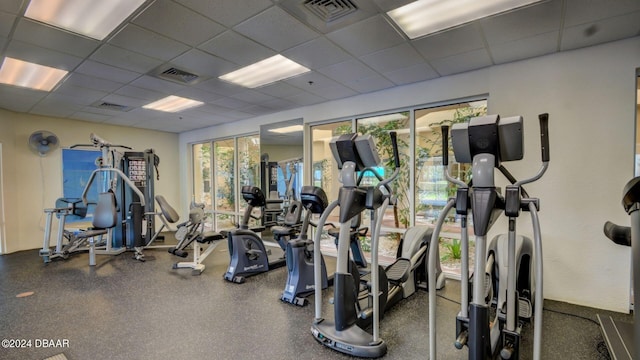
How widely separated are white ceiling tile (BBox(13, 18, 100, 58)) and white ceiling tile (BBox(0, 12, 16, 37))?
5 cm

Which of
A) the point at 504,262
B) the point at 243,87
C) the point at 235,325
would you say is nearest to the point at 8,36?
the point at 243,87

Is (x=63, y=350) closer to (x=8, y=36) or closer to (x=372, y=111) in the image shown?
(x=8, y=36)

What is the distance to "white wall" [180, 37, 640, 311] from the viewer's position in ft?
9.84

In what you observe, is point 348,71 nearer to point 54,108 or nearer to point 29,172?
point 54,108

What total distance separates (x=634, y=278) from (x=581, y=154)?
1750 millimetres

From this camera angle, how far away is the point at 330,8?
8.03 ft

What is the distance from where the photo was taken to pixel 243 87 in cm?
450

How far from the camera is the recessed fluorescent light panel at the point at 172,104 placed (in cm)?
519

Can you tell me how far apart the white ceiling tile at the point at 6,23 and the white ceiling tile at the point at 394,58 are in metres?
3.21

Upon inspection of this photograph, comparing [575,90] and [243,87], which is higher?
[243,87]

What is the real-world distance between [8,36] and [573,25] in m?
5.23

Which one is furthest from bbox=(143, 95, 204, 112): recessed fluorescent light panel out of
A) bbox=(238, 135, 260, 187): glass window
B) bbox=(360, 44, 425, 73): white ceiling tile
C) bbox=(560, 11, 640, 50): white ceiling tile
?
bbox=(560, 11, 640, 50): white ceiling tile

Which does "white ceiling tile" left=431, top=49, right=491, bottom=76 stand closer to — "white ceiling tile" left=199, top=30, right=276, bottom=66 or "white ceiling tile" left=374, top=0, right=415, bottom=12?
"white ceiling tile" left=374, top=0, right=415, bottom=12

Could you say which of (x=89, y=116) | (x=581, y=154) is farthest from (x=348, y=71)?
(x=89, y=116)
